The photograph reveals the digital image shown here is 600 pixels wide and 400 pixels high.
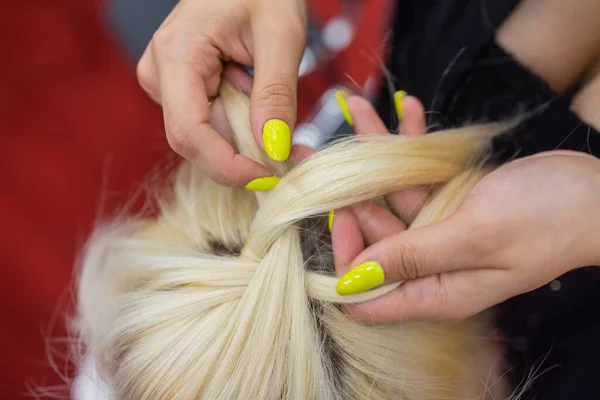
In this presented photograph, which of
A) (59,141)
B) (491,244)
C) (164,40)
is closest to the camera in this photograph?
(491,244)

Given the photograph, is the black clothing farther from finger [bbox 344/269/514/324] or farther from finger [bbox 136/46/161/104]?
finger [bbox 136/46/161/104]

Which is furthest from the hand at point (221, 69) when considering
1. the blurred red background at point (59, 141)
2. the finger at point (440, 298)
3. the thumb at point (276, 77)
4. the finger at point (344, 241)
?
the blurred red background at point (59, 141)

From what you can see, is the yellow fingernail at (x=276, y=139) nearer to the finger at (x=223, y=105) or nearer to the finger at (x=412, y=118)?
the finger at (x=223, y=105)

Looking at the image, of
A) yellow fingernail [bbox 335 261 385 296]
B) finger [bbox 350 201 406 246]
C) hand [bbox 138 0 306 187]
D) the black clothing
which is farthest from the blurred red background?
yellow fingernail [bbox 335 261 385 296]

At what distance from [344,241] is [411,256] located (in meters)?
0.09

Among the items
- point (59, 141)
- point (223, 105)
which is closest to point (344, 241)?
point (223, 105)

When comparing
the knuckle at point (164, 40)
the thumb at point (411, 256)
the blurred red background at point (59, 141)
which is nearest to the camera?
the thumb at point (411, 256)

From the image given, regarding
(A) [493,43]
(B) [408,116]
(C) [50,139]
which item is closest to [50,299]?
(C) [50,139]

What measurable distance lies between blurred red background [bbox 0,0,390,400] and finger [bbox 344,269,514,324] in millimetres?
1041

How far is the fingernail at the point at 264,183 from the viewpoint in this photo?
71cm

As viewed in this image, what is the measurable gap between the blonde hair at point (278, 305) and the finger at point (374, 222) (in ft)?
0.11

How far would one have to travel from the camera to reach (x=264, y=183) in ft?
2.35

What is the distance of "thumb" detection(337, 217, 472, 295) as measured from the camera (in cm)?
64

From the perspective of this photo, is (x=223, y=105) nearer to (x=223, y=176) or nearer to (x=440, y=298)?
(x=223, y=176)
